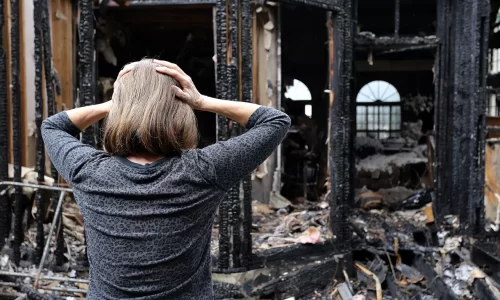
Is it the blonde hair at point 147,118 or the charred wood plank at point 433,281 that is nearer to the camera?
the blonde hair at point 147,118

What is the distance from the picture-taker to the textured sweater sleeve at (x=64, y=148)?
1384 millimetres

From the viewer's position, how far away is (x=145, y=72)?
1.35 metres

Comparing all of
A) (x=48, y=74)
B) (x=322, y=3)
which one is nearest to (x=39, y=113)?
(x=48, y=74)

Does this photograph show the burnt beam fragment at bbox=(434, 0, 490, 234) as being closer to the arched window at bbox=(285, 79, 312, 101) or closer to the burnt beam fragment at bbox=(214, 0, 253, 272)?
the burnt beam fragment at bbox=(214, 0, 253, 272)

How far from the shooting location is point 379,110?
1589cm

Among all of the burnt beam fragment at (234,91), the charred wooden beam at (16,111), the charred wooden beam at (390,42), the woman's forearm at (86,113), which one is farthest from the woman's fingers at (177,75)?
the charred wooden beam at (390,42)

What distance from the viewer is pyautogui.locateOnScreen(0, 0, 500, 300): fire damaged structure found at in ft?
12.8

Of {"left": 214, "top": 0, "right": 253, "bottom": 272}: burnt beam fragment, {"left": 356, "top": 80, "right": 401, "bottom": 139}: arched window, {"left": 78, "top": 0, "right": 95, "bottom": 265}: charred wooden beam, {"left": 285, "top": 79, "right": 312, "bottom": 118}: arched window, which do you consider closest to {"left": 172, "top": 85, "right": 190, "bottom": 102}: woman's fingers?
{"left": 214, "top": 0, "right": 253, "bottom": 272}: burnt beam fragment

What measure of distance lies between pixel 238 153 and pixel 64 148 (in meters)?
0.55

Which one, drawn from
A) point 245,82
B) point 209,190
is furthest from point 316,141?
point 209,190

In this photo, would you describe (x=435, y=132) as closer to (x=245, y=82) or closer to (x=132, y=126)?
(x=245, y=82)

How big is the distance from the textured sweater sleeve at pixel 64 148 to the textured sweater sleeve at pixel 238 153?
0.37 meters

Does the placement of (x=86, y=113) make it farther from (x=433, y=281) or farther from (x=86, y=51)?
(x=433, y=281)

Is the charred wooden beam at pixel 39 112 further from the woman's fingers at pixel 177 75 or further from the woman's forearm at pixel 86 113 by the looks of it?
the woman's fingers at pixel 177 75
